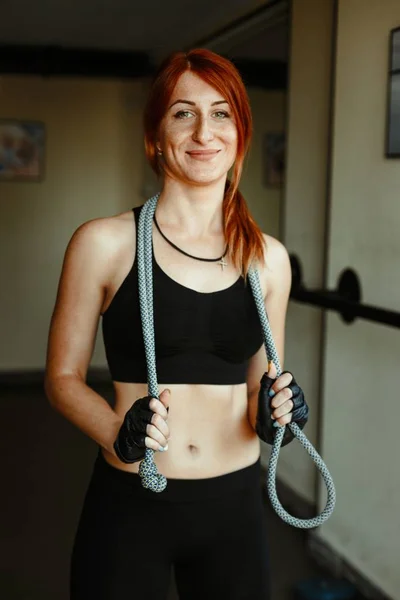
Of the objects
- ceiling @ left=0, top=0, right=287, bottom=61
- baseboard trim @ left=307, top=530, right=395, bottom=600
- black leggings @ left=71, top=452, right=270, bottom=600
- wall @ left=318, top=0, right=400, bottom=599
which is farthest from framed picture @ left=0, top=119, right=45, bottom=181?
black leggings @ left=71, top=452, right=270, bottom=600

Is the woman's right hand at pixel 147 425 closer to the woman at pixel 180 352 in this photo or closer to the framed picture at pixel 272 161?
the woman at pixel 180 352

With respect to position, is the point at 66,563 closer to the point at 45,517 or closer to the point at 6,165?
the point at 45,517

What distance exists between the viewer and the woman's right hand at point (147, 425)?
126 centimetres

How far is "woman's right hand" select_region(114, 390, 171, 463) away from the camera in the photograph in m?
1.26

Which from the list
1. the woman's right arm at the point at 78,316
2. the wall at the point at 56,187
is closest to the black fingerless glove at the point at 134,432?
the woman's right arm at the point at 78,316

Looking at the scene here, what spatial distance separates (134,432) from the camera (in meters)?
1.29

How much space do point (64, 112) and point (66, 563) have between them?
4.13 meters

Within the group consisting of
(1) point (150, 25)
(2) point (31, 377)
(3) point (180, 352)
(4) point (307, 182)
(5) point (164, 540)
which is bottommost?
(2) point (31, 377)

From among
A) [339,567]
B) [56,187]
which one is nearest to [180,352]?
[339,567]

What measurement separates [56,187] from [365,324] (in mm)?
4052

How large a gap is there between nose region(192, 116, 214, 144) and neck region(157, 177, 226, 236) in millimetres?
94

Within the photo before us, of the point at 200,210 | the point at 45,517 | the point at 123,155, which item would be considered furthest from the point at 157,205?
the point at 123,155

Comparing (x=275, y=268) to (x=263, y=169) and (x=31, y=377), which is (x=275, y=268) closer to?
(x=263, y=169)

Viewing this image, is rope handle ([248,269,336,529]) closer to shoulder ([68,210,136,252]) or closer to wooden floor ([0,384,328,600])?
shoulder ([68,210,136,252])
